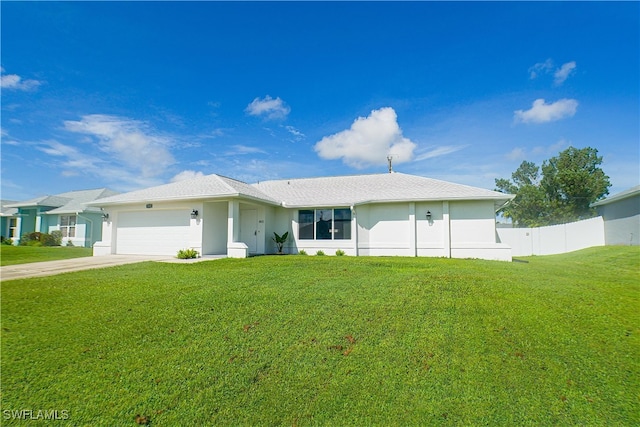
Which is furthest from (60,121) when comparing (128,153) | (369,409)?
(369,409)

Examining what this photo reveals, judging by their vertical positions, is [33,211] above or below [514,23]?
below

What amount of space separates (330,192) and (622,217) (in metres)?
18.7

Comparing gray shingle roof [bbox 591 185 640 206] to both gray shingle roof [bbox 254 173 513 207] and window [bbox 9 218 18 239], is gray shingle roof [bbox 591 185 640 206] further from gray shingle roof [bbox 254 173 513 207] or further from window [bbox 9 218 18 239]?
window [bbox 9 218 18 239]

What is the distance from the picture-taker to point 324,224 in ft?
50.5

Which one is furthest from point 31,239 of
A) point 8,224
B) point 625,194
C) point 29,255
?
point 625,194

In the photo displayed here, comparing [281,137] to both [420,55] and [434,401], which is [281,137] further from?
[434,401]

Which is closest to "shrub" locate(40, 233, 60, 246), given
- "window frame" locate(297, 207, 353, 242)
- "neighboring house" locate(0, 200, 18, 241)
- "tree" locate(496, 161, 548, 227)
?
"neighboring house" locate(0, 200, 18, 241)

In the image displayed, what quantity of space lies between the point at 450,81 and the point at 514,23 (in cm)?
313

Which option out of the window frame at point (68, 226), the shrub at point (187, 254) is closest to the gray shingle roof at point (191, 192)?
the shrub at point (187, 254)

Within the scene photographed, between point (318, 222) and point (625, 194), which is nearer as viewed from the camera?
point (318, 222)

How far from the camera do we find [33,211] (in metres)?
25.1

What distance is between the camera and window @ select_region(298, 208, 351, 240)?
14992mm

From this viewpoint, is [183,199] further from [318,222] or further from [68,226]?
[68,226]

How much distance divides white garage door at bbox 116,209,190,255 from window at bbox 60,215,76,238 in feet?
37.0
